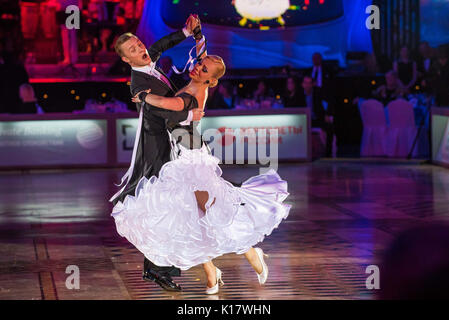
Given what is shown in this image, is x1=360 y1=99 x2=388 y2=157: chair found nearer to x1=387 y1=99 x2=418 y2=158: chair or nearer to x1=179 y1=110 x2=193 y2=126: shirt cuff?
x1=387 y1=99 x2=418 y2=158: chair

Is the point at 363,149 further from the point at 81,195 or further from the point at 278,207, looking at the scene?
the point at 278,207

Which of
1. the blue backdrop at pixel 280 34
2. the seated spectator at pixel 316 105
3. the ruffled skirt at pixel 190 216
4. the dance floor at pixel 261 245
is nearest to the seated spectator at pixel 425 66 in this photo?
the seated spectator at pixel 316 105

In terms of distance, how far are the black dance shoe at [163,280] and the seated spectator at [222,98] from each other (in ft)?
33.8

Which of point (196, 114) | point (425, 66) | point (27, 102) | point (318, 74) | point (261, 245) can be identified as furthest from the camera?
point (318, 74)

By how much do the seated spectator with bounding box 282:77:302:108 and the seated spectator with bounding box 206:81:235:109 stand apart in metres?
→ 1.07

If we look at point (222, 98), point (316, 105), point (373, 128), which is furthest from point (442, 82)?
point (222, 98)

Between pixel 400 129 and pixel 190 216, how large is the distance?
36.7 feet

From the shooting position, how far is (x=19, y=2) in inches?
823

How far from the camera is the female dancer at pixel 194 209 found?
5328 mm

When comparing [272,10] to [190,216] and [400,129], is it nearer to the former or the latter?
[400,129]

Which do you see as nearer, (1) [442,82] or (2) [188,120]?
(2) [188,120]

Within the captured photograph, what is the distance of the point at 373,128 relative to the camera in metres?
16.0

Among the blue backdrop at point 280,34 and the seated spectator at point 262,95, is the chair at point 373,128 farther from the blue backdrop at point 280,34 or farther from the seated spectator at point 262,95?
the blue backdrop at point 280,34
